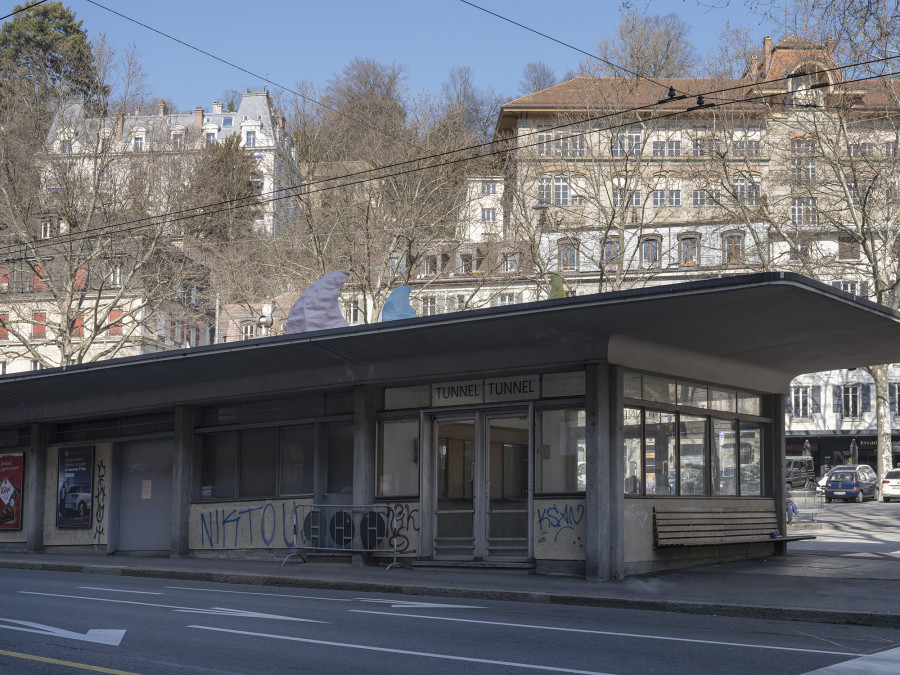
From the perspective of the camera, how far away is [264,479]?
21.0 meters

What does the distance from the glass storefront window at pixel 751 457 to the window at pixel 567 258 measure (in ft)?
73.0

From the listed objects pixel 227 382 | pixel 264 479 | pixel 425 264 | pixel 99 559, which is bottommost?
pixel 99 559

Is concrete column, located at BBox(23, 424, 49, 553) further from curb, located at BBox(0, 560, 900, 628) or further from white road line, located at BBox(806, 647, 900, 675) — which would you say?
white road line, located at BBox(806, 647, 900, 675)

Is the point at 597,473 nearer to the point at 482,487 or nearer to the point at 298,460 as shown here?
the point at 482,487

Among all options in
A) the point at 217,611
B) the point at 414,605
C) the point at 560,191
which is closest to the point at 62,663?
the point at 217,611

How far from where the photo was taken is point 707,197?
4125 cm

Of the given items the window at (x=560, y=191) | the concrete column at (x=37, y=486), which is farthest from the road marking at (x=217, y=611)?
the window at (x=560, y=191)

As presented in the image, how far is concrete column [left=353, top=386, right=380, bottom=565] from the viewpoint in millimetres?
18734

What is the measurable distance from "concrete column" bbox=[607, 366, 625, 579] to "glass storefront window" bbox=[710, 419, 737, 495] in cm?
311

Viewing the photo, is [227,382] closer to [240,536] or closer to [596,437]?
[240,536]

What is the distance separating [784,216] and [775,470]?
21.6 meters

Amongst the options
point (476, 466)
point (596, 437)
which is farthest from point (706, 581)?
point (476, 466)

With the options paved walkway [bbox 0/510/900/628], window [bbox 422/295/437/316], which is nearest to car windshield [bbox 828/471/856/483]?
window [bbox 422/295/437/316]

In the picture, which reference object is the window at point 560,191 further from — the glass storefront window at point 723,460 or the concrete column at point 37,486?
the glass storefront window at point 723,460
